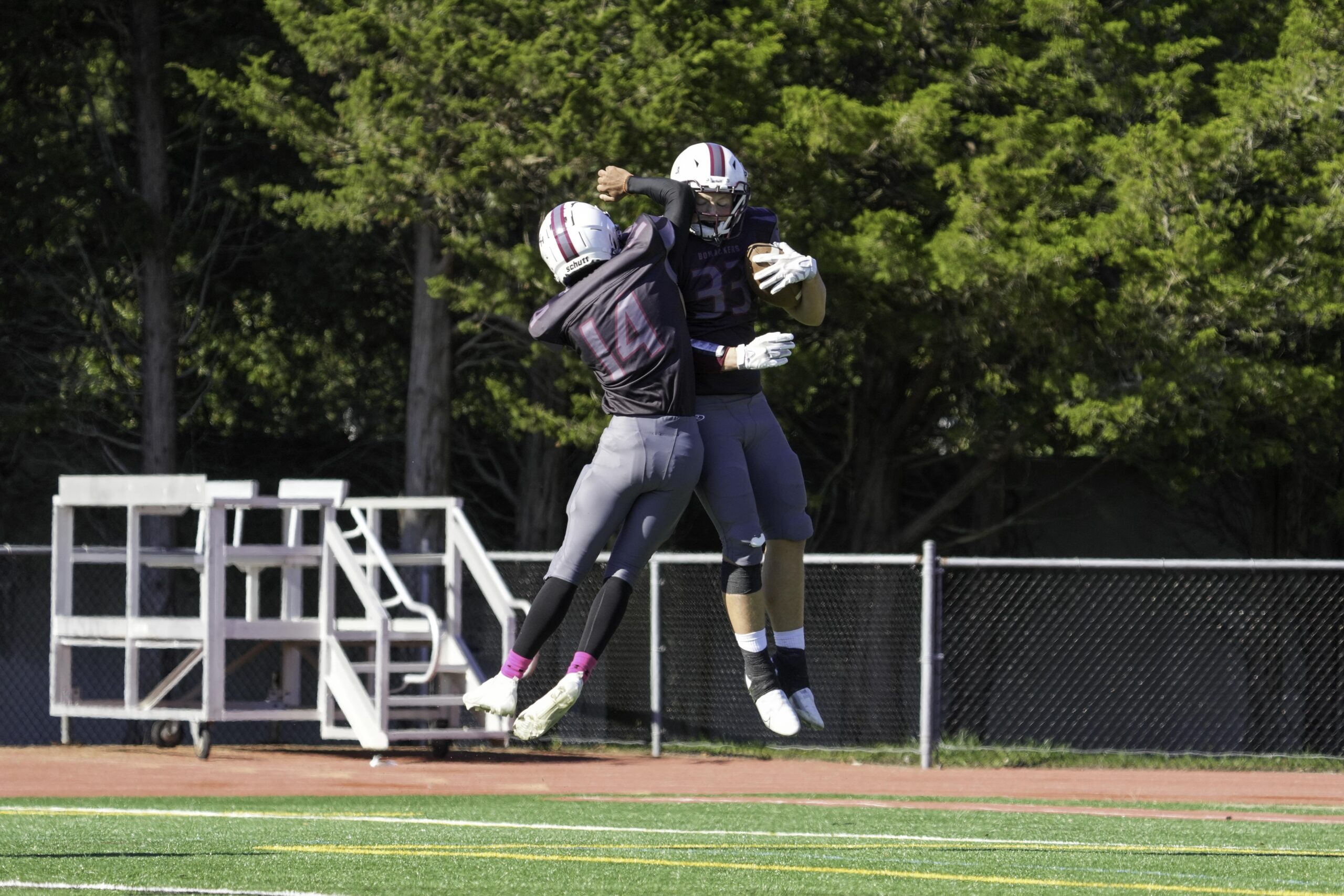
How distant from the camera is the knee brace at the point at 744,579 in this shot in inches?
245

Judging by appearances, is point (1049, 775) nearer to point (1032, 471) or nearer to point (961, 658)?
point (961, 658)

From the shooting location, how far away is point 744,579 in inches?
245

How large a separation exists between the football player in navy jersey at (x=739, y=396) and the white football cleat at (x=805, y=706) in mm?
133

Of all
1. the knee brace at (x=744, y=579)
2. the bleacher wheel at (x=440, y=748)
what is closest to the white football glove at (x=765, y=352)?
the knee brace at (x=744, y=579)

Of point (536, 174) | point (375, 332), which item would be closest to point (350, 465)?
point (375, 332)

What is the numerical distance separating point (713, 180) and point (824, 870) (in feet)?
9.02

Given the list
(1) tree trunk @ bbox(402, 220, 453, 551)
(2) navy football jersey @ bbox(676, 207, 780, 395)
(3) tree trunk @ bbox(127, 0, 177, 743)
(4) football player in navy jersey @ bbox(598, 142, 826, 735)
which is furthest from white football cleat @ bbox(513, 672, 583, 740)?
(3) tree trunk @ bbox(127, 0, 177, 743)

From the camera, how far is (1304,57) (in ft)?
50.5

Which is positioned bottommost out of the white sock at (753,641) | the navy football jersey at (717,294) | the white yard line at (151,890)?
the white yard line at (151,890)

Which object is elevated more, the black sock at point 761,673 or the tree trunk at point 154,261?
the tree trunk at point 154,261

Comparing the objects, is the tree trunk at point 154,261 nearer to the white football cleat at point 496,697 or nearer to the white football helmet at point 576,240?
the white football cleat at point 496,697

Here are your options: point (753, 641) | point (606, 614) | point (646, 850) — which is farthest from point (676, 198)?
point (646, 850)

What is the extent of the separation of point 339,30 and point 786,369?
4.76 meters

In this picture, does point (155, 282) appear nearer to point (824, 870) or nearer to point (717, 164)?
point (824, 870)
